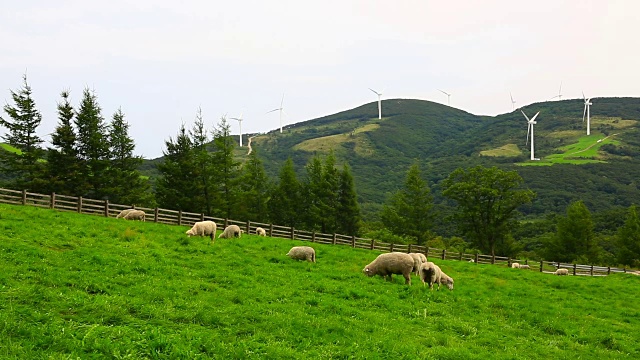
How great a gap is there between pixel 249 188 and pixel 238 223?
62.1 feet

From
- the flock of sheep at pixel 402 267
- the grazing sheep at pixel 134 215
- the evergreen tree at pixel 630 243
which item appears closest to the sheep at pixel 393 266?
the flock of sheep at pixel 402 267

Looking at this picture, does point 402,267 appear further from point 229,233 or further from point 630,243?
point 630,243

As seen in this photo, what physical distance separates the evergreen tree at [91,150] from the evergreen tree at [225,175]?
399 inches

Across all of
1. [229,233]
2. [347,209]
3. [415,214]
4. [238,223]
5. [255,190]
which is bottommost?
[238,223]

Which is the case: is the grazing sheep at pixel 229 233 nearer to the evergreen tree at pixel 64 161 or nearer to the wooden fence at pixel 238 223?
the wooden fence at pixel 238 223

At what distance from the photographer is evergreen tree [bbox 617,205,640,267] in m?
58.3

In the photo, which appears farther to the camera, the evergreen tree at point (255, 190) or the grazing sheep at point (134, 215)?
the evergreen tree at point (255, 190)

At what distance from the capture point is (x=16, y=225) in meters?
19.5

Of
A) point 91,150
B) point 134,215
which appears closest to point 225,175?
point 91,150

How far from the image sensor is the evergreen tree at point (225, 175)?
48.8 metres

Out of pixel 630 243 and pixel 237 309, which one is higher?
pixel 237 309

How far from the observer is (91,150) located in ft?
143

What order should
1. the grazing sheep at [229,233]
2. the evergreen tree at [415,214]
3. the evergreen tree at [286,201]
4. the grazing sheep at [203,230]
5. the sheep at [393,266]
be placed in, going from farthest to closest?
the evergreen tree at [415,214]
the evergreen tree at [286,201]
the grazing sheep at [229,233]
the grazing sheep at [203,230]
the sheep at [393,266]

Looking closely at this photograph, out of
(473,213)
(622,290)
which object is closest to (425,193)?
(473,213)
